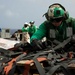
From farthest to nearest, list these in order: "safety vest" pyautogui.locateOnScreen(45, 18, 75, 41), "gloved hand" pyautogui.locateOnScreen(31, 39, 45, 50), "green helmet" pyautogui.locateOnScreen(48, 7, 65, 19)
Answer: "safety vest" pyautogui.locateOnScreen(45, 18, 75, 41), "green helmet" pyautogui.locateOnScreen(48, 7, 65, 19), "gloved hand" pyautogui.locateOnScreen(31, 39, 45, 50)

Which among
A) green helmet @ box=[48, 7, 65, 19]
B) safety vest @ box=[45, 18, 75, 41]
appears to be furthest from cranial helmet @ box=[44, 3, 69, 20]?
safety vest @ box=[45, 18, 75, 41]

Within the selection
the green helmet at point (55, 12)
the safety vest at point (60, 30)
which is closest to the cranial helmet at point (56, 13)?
the green helmet at point (55, 12)

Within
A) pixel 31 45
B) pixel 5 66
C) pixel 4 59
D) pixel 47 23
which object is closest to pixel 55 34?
pixel 47 23

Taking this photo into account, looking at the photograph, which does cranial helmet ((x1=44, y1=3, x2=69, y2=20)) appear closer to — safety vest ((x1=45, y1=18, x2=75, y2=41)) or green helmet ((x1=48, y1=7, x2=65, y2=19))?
green helmet ((x1=48, y1=7, x2=65, y2=19))

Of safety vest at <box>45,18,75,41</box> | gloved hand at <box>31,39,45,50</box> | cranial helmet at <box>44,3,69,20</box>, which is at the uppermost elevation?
cranial helmet at <box>44,3,69,20</box>

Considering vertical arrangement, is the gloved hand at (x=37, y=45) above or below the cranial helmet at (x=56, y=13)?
below

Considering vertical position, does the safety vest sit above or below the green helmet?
below

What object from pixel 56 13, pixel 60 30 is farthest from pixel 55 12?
pixel 60 30

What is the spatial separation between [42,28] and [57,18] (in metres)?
0.63

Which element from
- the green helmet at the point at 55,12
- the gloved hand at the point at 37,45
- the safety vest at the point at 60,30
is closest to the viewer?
the gloved hand at the point at 37,45

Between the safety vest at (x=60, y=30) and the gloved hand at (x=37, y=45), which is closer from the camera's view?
the gloved hand at (x=37, y=45)

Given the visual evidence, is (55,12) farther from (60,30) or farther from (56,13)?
(60,30)

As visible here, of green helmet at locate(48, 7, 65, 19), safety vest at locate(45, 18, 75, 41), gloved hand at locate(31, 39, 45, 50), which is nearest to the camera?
gloved hand at locate(31, 39, 45, 50)

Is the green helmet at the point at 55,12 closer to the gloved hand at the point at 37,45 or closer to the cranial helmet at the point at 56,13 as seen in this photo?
the cranial helmet at the point at 56,13
